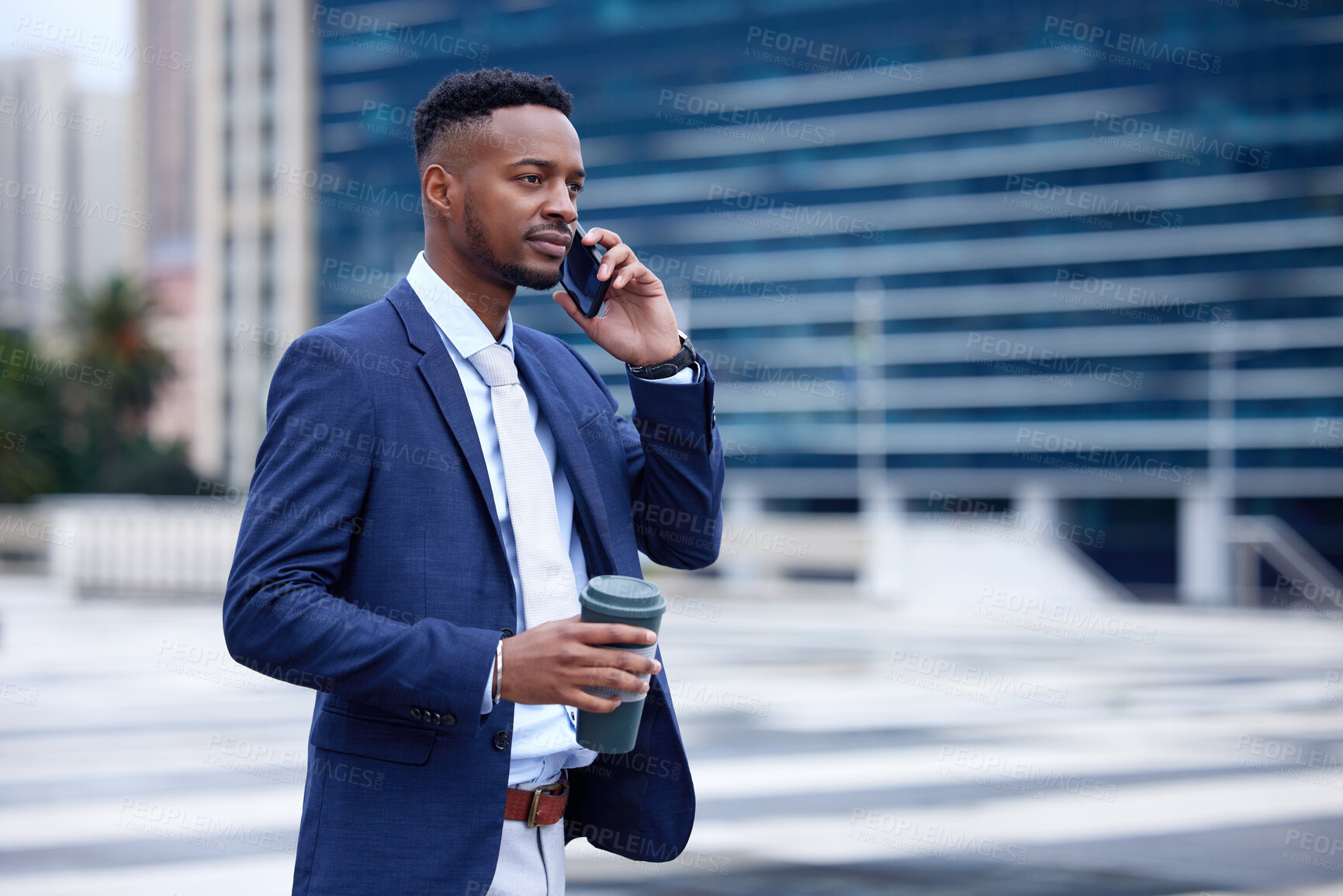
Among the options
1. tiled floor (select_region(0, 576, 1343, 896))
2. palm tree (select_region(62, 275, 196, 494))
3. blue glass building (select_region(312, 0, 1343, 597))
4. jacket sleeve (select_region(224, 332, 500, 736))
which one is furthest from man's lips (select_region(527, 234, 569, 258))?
palm tree (select_region(62, 275, 196, 494))

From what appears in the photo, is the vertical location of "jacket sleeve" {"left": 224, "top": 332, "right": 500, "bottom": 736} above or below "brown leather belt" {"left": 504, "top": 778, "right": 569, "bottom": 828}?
above

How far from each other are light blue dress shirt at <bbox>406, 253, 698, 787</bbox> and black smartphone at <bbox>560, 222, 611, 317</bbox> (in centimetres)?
12

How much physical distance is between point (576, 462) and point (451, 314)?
0.29m

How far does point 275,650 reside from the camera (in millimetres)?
1632

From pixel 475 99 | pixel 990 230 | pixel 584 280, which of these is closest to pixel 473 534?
pixel 584 280

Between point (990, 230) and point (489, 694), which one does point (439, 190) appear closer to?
point (489, 694)

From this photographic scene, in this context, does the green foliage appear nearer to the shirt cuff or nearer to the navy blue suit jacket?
the navy blue suit jacket

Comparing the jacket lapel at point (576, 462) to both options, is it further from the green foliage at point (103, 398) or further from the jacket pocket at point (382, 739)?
the green foliage at point (103, 398)

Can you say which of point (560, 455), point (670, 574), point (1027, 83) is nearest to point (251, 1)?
point (1027, 83)

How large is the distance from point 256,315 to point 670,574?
6105 cm

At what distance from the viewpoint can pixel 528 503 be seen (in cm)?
187

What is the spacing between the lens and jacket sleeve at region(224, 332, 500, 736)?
1616mm

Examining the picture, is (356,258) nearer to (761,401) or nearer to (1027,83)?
(761,401)

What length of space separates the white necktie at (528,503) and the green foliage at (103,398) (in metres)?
57.2
